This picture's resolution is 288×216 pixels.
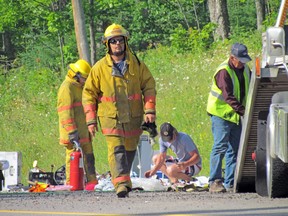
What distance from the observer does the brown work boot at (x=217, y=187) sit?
48.1 ft

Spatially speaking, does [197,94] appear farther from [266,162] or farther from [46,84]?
[266,162]

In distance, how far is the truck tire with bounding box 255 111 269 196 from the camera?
1221cm

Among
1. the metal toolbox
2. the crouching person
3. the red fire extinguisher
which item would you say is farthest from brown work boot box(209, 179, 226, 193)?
the metal toolbox

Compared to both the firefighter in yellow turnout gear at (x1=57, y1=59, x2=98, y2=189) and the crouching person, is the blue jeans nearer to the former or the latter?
the crouching person

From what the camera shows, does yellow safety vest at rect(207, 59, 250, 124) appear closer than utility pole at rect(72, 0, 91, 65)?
Yes

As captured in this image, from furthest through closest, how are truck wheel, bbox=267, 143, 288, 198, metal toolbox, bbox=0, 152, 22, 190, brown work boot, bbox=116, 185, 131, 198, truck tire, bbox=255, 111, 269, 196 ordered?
metal toolbox, bbox=0, 152, 22, 190 → brown work boot, bbox=116, 185, 131, 198 → truck tire, bbox=255, 111, 269, 196 → truck wheel, bbox=267, 143, 288, 198

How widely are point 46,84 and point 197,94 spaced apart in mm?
7347

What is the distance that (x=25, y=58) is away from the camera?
37.5m

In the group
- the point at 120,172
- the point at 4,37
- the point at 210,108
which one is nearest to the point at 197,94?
the point at 210,108

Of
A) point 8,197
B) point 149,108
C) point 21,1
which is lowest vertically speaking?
point 8,197

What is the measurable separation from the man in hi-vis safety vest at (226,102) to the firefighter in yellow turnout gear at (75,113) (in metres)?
2.64

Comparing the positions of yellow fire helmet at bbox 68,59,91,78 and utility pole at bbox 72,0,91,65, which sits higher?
utility pole at bbox 72,0,91,65

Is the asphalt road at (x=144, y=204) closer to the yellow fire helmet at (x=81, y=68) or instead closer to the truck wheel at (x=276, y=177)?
the truck wheel at (x=276, y=177)

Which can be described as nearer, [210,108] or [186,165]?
[210,108]
